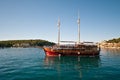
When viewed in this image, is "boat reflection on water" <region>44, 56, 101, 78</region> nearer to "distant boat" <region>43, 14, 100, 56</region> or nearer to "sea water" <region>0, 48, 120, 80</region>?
"sea water" <region>0, 48, 120, 80</region>

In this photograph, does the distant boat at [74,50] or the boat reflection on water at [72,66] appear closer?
the boat reflection on water at [72,66]

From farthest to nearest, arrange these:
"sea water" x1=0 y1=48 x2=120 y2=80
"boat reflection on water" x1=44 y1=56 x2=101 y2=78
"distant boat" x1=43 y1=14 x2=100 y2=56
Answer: "distant boat" x1=43 y1=14 x2=100 y2=56 < "boat reflection on water" x1=44 y1=56 x2=101 y2=78 < "sea water" x1=0 y1=48 x2=120 y2=80

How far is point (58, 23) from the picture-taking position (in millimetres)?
67125

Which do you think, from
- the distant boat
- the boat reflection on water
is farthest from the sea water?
the distant boat

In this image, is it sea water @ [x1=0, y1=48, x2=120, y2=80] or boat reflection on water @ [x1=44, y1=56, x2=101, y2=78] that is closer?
sea water @ [x1=0, y1=48, x2=120, y2=80]

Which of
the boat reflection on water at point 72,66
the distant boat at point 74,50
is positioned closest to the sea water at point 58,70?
the boat reflection on water at point 72,66

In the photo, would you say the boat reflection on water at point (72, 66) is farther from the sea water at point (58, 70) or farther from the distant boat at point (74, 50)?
the distant boat at point (74, 50)

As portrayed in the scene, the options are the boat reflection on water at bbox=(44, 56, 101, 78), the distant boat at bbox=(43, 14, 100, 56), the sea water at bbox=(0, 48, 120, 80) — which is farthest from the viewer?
the distant boat at bbox=(43, 14, 100, 56)

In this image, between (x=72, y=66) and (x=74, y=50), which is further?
(x=74, y=50)

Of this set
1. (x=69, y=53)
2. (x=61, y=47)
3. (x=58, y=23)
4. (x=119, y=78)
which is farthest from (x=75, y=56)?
(x=119, y=78)

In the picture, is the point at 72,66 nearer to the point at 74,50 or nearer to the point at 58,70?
the point at 58,70

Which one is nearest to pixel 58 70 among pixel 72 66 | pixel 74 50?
pixel 72 66

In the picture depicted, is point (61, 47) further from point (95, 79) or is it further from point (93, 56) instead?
point (95, 79)

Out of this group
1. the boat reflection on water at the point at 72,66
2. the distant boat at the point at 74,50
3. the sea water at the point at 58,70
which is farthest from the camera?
the distant boat at the point at 74,50
